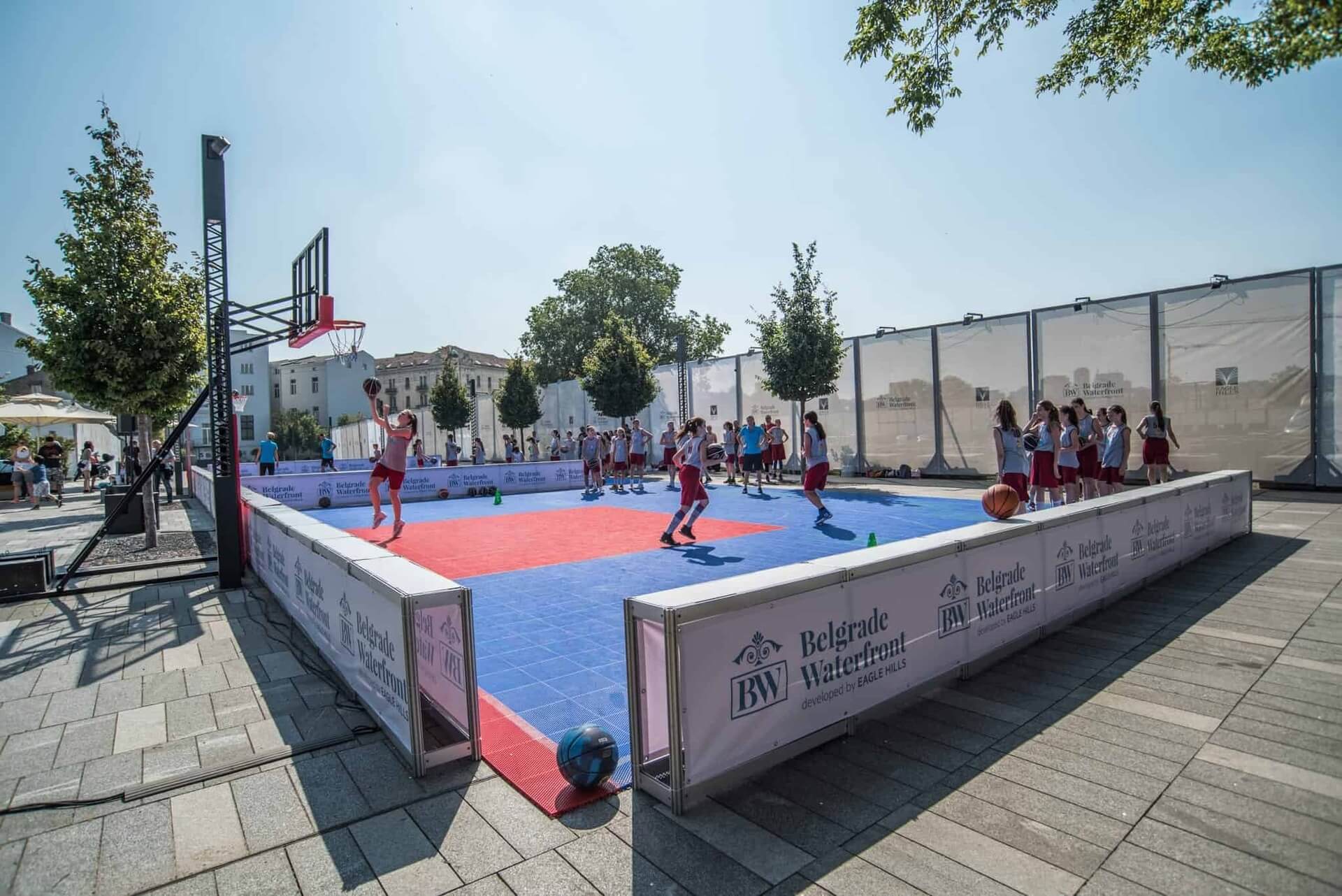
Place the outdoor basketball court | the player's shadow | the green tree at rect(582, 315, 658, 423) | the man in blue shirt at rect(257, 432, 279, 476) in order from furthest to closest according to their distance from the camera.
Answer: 1. the green tree at rect(582, 315, 658, 423)
2. the man in blue shirt at rect(257, 432, 279, 476)
3. the player's shadow
4. the outdoor basketball court

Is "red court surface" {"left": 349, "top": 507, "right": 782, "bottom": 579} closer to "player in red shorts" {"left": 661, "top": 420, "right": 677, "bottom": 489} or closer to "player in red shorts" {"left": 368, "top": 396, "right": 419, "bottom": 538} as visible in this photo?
"player in red shorts" {"left": 368, "top": 396, "right": 419, "bottom": 538}

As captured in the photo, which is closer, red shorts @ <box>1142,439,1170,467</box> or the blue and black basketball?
the blue and black basketball

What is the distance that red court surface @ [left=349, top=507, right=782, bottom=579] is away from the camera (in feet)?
32.9

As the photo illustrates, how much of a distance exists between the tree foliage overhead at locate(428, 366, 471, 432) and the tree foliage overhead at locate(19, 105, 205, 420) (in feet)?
106

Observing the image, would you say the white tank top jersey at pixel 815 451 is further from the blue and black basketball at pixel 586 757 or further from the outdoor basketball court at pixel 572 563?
the blue and black basketball at pixel 586 757

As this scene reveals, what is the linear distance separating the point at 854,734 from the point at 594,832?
67.1 inches

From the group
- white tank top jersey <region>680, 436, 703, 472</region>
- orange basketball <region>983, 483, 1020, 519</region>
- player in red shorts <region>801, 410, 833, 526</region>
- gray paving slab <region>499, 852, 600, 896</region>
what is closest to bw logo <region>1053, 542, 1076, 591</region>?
orange basketball <region>983, 483, 1020, 519</region>

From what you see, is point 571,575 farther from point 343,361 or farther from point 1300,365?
point 1300,365

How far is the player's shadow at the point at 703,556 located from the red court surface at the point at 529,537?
580 millimetres

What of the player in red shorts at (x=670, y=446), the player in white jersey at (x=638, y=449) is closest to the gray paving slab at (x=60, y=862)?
the player in white jersey at (x=638, y=449)

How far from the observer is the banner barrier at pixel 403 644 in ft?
12.3

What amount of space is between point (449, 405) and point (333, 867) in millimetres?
43988

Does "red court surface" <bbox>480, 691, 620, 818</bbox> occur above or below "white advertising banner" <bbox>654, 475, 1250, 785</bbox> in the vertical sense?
below

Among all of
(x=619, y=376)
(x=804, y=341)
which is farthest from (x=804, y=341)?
(x=619, y=376)
